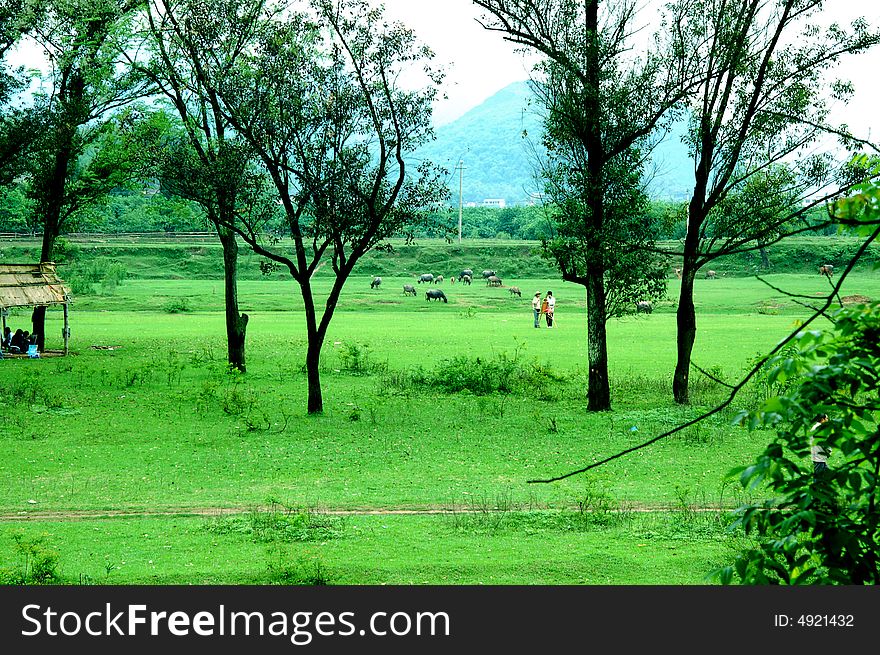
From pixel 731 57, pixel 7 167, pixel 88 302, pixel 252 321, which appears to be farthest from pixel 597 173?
pixel 88 302

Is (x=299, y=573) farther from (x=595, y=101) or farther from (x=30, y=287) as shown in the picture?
(x=30, y=287)

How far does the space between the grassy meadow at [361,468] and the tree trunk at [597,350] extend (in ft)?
1.16

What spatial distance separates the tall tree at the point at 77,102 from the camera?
89.2 ft

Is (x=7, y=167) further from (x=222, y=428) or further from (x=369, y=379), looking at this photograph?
(x=222, y=428)

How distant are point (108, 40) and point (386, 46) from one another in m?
11.1

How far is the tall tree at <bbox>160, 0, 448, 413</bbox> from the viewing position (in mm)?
18625

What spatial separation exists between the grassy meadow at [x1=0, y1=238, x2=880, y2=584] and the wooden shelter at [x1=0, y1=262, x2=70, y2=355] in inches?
66.9

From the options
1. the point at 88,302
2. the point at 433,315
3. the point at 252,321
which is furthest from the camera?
the point at 88,302

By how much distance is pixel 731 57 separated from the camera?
1952cm

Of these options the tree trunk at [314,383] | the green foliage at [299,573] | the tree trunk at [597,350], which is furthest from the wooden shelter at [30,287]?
the green foliage at [299,573]

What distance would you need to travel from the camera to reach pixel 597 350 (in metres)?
20.1

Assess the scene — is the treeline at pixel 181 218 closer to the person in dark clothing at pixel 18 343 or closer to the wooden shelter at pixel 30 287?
the wooden shelter at pixel 30 287

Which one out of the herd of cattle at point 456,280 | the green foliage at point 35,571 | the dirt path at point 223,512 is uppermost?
the herd of cattle at point 456,280

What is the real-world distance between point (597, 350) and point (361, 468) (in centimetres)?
738
